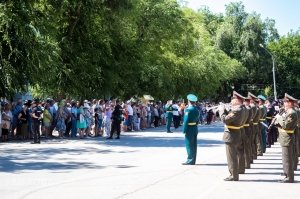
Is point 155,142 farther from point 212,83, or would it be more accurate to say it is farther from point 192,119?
point 212,83

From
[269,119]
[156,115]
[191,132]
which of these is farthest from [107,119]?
[191,132]

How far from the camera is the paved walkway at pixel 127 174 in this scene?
1037 cm

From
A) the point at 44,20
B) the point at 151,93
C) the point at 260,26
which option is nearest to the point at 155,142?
the point at 44,20

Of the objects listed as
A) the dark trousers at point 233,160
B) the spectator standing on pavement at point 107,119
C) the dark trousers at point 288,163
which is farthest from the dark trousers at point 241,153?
the spectator standing on pavement at point 107,119

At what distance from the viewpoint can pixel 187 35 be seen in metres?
47.5

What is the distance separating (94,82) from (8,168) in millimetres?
17724

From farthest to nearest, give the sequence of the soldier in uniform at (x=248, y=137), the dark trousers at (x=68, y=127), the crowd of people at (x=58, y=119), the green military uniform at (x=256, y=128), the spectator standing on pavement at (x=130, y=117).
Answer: the spectator standing on pavement at (x=130, y=117), the dark trousers at (x=68, y=127), the crowd of people at (x=58, y=119), the green military uniform at (x=256, y=128), the soldier in uniform at (x=248, y=137)

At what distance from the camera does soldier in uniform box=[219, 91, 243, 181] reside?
12.1 m

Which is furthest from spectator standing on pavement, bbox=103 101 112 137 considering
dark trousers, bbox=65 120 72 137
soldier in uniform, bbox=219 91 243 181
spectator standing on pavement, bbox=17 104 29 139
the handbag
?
soldier in uniform, bbox=219 91 243 181

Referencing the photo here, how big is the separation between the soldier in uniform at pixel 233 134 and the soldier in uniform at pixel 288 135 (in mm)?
904

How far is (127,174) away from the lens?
43.3 feet

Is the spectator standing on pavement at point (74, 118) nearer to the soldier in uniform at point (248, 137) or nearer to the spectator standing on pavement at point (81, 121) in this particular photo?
the spectator standing on pavement at point (81, 121)

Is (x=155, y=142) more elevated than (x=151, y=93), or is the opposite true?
(x=151, y=93)

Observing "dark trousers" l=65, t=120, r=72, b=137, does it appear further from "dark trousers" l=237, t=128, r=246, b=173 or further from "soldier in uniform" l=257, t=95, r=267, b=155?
"dark trousers" l=237, t=128, r=246, b=173
